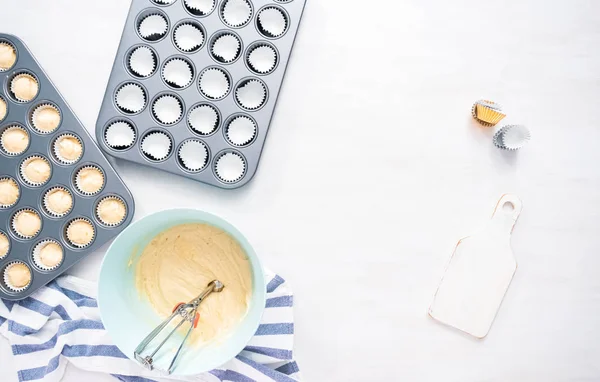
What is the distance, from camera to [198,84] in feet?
3.06

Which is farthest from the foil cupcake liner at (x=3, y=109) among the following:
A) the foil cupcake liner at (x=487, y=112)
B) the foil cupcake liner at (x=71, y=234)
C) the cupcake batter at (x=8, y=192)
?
the foil cupcake liner at (x=487, y=112)

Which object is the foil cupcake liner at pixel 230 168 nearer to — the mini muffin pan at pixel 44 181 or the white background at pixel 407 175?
the white background at pixel 407 175

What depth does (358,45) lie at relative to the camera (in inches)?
38.2

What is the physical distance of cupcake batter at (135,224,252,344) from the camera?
34.1 inches

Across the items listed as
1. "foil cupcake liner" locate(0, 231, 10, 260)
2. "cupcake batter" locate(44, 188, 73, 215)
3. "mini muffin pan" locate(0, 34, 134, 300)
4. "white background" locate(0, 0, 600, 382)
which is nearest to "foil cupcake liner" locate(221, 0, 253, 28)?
"white background" locate(0, 0, 600, 382)

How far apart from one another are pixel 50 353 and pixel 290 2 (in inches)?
30.9

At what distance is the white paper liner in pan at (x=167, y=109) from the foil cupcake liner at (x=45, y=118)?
0.59 ft

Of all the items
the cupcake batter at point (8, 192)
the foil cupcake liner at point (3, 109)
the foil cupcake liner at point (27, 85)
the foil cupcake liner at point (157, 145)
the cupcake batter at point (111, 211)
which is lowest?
the cupcake batter at point (8, 192)

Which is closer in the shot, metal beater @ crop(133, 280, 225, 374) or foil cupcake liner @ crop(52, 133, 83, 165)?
metal beater @ crop(133, 280, 225, 374)

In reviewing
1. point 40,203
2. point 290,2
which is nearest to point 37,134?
point 40,203

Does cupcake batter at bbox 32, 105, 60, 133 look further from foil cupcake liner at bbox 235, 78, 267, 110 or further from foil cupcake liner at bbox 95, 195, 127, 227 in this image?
foil cupcake liner at bbox 235, 78, 267, 110

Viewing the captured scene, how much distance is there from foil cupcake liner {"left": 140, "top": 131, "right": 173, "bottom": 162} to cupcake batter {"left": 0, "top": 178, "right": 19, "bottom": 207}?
0.81 ft

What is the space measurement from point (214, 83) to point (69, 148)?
0.29 meters

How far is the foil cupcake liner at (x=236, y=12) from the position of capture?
941 mm
